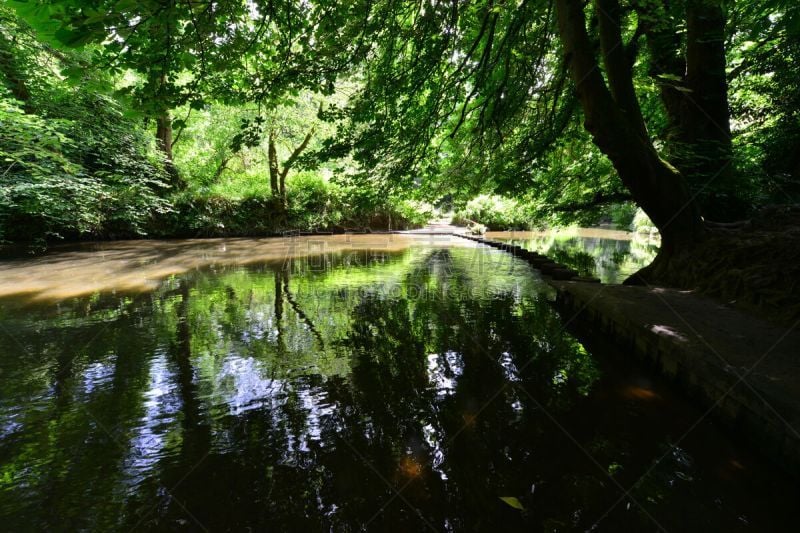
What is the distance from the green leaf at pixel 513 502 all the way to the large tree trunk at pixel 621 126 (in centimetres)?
571

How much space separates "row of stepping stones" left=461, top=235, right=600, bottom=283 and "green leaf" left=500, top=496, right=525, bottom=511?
606 cm

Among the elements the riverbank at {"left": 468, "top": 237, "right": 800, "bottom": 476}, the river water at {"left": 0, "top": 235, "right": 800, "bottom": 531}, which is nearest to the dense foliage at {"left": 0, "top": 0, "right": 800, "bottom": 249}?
the riverbank at {"left": 468, "top": 237, "right": 800, "bottom": 476}

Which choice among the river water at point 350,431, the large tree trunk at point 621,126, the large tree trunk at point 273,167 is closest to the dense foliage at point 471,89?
the large tree trunk at point 621,126

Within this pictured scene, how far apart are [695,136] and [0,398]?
1169cm

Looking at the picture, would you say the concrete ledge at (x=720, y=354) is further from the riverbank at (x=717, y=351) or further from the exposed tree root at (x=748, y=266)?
the exposed tree root at (x=748, y=266)

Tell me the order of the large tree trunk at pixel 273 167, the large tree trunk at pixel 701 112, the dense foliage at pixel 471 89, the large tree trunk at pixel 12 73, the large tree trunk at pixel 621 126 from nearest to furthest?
the dense foliage at pixel 471 89, the large tree trunk at pixel 621 126, the large tree trunk at pixel 701 112, the large tree trunk at pixel 12 73, the large tree trunk at pixel 273 167

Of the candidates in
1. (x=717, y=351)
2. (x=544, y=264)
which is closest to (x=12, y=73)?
(x=544, y=264)

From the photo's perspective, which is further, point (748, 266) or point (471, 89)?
point (471, 89)

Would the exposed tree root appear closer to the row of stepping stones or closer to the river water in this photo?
the row of stepping stones

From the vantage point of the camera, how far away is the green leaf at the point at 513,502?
2578 mm

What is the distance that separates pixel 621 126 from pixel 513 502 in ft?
19.4

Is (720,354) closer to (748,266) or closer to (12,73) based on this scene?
(748,266)

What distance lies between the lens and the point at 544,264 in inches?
405

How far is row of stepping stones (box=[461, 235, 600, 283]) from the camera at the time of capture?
28.5 ft
